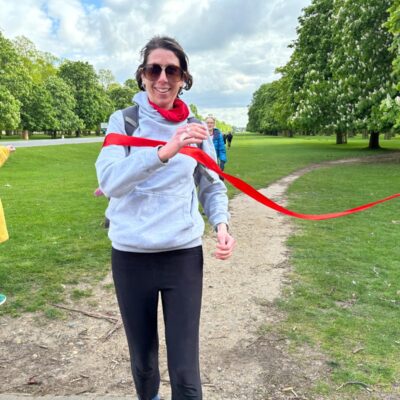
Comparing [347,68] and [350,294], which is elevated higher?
[347,68]

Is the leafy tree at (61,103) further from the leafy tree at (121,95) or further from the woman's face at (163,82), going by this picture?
the woman's face at (163,82)

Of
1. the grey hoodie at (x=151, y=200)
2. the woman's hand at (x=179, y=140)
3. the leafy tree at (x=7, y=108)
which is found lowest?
the grey hoodie at (x=151, y=200)

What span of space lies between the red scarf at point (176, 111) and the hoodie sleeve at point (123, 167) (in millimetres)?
238

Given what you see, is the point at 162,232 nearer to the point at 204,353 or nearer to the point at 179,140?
the point at 179,140

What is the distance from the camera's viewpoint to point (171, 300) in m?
2.13

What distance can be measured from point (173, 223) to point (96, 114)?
67.4 m

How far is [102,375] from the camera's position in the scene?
3.29 meters

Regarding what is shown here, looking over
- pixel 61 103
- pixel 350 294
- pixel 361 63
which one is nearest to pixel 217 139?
pixel 350 294

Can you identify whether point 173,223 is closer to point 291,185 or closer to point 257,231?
point 257,231

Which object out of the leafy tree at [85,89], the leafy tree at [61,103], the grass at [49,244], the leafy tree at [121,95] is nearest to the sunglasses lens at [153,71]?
the grass at [49,244]

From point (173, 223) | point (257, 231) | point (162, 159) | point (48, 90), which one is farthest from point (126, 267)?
point (48, 90)

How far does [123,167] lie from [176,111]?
1.66ft

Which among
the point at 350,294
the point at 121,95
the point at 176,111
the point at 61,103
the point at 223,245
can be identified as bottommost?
the point at 350,294

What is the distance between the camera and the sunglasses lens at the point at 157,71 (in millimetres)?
2119
